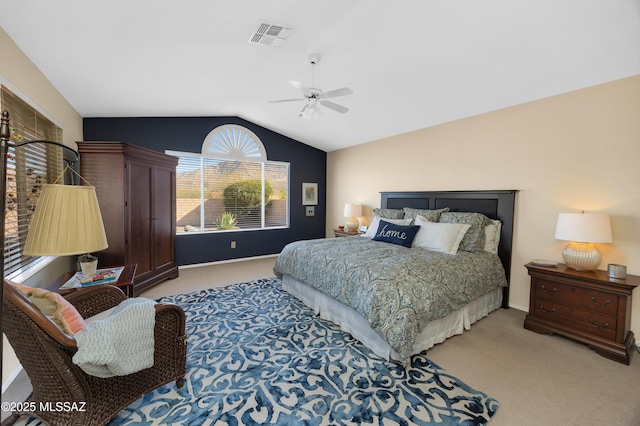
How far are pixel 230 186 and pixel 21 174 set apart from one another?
3.33 m

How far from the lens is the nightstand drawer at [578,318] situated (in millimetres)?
2465

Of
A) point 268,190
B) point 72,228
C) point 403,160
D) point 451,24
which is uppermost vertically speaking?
point 451,24

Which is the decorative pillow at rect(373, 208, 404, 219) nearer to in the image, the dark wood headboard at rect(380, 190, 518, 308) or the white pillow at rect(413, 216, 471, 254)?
the dark wood headboard at rect(380, 190, 518, 308)

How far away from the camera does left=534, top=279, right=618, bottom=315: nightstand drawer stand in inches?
97.3

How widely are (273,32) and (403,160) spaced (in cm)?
304

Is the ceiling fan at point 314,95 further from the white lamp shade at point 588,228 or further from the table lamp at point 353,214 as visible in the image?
the table lamp at point 353,214

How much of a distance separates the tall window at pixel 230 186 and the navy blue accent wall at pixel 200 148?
0.14m

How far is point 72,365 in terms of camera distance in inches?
57.8

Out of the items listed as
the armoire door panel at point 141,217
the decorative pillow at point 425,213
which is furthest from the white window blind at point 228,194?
the decorative pillow at point 425,213

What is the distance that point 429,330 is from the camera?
251cm

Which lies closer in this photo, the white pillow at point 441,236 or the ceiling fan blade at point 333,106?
the ceiling fan blade at point 333,106

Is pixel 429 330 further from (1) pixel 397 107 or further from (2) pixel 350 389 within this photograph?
(1) pixel 397 107

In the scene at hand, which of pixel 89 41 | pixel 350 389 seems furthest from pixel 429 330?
pixel 89 41

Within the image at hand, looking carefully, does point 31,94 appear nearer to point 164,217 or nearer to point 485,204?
point 164,217
